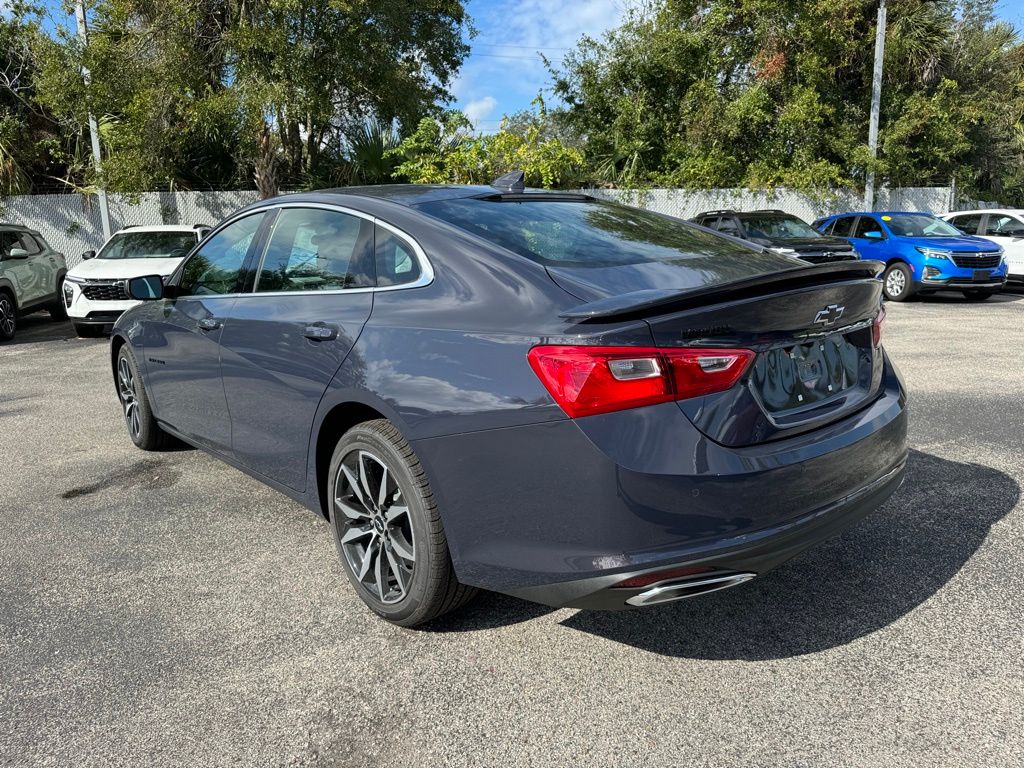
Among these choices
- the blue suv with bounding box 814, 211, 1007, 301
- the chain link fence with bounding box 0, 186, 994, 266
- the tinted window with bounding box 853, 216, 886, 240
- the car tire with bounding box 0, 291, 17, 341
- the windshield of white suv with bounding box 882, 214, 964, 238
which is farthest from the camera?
the chain link fence with bounding box 0, 186, 994, 266

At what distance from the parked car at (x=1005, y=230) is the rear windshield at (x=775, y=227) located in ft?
11.2

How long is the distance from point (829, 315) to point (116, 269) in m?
10.8

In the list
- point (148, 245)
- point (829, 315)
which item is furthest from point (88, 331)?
point (829, 315)

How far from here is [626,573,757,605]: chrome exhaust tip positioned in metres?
2.38

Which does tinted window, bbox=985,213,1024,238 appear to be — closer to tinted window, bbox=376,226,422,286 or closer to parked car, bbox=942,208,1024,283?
parked car, bbox=942,208,1024,283

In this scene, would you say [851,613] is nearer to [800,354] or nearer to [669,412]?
[800,354]

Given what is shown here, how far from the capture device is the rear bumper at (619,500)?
231 centimetres

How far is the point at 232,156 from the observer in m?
20.3

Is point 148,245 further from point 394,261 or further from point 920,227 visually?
point 920,227

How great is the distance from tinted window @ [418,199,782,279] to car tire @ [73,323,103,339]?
409 inches

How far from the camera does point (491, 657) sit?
2.85 m

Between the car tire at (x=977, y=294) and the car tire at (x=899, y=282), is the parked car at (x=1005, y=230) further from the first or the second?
the car tire at (x=899, y=282)

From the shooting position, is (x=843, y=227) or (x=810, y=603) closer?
(x=810, y=603)

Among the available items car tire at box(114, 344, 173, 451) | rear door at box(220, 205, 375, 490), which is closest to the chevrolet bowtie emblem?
rear door at box(220, 205, 375, 490)
